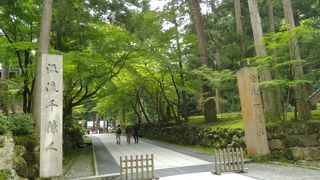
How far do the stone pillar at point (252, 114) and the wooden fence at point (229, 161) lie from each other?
2.19 meters

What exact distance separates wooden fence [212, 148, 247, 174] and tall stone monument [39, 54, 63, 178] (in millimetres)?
4887

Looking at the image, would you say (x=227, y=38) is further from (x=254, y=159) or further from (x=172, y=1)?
(x=254, y=159)

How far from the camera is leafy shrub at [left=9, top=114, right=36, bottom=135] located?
8.88 metres

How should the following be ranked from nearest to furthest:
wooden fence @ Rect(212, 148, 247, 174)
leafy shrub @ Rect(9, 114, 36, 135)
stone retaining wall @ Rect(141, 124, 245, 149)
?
leafy shrub @ Rect(9, 114, 36, 135) < wooden fence @ Rect(212, 148, 247, 174) < stone retaining wall @ Rect(141, 124, 245, 149)

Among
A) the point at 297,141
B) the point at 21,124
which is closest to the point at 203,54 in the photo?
the point at 297,141

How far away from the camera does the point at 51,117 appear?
354 inches

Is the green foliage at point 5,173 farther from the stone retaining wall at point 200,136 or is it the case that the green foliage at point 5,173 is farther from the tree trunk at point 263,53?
the tree trunk at point 263,53

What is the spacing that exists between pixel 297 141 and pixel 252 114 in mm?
2125

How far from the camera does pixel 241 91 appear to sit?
40.7 feet

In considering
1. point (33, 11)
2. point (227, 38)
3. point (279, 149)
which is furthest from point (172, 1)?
point (279, 149)

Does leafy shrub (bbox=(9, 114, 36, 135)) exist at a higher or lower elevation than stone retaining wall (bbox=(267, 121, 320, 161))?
higher

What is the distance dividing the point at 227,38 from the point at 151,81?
7970mm

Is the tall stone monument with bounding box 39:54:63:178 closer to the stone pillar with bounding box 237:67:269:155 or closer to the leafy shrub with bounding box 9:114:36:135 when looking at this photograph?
the leafy shrub with bounding box 9:114:36:135

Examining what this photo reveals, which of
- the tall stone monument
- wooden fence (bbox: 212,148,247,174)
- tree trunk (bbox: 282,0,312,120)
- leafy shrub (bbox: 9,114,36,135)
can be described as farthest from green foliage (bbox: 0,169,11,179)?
tree trunk (bbox: 282,0,312,120)
